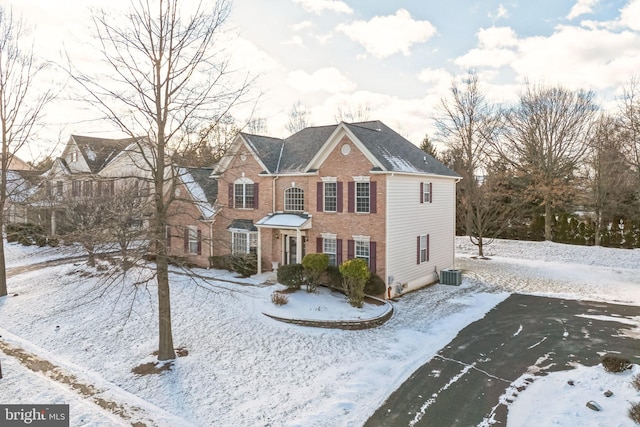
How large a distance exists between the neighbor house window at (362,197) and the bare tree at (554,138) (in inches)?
879

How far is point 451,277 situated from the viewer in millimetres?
22469

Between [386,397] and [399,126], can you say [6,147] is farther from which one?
[399,126]

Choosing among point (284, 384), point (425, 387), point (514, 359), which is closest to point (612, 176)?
point (514, 359)

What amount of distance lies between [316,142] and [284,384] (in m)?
16.2

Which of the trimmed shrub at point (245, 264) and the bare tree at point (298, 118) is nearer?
the trimmed shrub at point (245, 264)

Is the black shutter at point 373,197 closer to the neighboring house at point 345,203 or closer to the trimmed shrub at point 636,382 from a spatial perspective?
the neighboring house at point 345,203

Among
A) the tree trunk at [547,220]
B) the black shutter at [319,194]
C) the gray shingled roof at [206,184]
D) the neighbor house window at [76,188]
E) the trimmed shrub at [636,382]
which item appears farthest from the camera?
the tree trunk at [547,220]

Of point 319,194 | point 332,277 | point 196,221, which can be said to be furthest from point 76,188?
point 332,277

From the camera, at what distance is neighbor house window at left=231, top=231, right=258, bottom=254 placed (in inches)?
942

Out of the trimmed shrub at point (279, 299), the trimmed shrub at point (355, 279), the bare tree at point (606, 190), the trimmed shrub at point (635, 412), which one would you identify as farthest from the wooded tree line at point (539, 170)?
the trimmed shrub at point (635, 412)

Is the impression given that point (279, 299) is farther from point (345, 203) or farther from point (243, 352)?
point (345, 203)

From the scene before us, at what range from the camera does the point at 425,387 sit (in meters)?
10.7

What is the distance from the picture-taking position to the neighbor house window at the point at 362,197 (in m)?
19.6

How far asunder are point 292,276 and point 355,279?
132 inches
